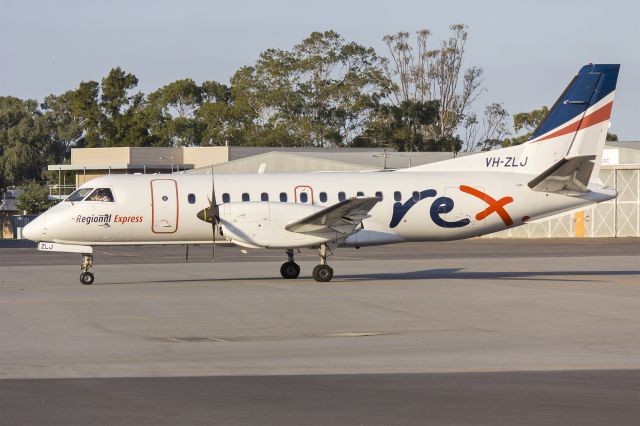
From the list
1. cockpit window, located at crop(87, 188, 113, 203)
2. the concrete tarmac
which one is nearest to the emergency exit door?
cockpit window, located at crop(87, 188, 113, 203)

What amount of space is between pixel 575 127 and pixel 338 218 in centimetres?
747

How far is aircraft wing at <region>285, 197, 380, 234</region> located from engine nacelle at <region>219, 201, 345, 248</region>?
6.8 inches

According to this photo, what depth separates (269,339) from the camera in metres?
15.5

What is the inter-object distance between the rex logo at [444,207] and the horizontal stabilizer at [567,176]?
939mm

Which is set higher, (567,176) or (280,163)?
(280,163)

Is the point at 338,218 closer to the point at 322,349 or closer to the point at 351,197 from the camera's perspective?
the point at 351,197

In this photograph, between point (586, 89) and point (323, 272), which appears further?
point (586, 89)

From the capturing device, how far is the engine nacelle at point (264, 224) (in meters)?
25.2

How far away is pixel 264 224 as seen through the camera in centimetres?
2531

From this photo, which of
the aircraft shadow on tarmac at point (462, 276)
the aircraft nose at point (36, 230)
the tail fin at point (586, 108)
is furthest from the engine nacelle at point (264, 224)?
the tail fin at point (586, 108)

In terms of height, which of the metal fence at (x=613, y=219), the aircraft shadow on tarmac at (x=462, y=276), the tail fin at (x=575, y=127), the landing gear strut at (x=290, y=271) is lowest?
the aircraft shadow on tarmac at (x=462, y=276)

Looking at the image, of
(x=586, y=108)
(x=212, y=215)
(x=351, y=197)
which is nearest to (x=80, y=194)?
(x=212, y=215)

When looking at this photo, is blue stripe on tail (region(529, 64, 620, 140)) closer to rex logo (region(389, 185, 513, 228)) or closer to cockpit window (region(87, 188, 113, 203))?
rex logo (region(389, 185, 513, 228))

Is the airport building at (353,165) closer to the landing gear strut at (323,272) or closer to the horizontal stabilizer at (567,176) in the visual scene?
the horizontal stabilizer at (567,176)
